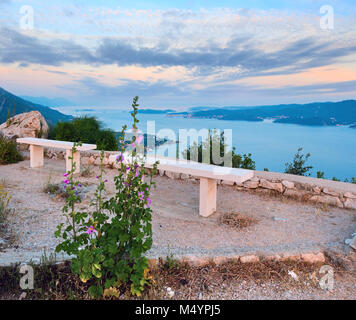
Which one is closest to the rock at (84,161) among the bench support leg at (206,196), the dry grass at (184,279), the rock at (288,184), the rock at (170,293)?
the bench support leg at (206,196)

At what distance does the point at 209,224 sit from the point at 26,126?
23.0 feet

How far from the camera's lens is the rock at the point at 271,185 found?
456 cm

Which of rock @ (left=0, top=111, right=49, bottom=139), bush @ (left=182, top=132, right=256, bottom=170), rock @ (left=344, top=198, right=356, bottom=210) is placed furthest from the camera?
rock @ (left=0, top=111, right=49, bottom=139)

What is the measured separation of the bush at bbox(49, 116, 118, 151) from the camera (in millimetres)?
7980

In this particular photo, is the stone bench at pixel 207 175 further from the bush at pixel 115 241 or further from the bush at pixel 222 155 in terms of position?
the bush at pixel 222 155

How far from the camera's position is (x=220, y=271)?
236cm

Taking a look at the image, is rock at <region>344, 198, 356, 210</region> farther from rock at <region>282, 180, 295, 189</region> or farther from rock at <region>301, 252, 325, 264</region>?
rock at <region>301, 252, 325, 264</region>

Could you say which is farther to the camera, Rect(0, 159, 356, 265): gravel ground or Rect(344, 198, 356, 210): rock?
Rect(344, 198, 356, 210): rock

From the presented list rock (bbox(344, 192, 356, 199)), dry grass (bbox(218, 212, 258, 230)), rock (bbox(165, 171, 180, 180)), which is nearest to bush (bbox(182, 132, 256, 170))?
rock (bbox(165, 171, 180, 180))

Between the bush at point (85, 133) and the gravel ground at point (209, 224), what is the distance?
119 inches

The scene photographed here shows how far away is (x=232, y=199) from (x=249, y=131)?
260 cm

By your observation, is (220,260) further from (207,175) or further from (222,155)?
(222,155)

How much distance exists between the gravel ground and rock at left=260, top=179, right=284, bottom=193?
197 mm
